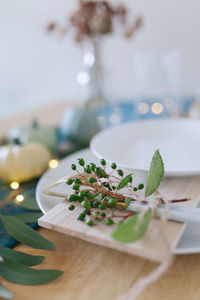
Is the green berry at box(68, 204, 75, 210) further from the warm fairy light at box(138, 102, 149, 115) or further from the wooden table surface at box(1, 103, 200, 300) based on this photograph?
the warm fairy light at box(138, 102, 149, 115)

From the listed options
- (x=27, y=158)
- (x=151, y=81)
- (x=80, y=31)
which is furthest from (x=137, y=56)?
(x=27, y=158)

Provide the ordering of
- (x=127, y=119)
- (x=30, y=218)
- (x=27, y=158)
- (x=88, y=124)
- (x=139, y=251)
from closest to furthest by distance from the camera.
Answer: (x=139, y=251), (x=30, y=218), (x=27, y=158), (x=88, y=124), (x=127, y=119)

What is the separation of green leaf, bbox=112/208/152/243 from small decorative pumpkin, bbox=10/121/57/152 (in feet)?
1.62

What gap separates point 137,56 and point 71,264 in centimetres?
79

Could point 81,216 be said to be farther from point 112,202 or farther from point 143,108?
point 143,108

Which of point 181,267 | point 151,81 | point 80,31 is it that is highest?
point 80,31

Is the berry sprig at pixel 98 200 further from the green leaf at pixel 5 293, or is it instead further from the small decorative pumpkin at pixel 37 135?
the small decorative pumpkin at pixel 37 135

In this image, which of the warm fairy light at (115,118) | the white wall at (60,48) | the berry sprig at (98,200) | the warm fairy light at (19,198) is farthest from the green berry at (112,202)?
the white wall at (60,48)

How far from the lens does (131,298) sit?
31 centimetres

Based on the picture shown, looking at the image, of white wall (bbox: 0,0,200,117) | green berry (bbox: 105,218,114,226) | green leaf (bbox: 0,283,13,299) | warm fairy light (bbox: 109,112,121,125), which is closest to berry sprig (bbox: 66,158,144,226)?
green berry (bbox: 105,218,114,226)

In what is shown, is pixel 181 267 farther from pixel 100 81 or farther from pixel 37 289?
pixel 100 81

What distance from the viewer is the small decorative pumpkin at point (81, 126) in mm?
803

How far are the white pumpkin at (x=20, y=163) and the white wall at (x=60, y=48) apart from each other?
2.58 feet

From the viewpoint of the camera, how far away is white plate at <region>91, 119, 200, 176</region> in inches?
21.6
